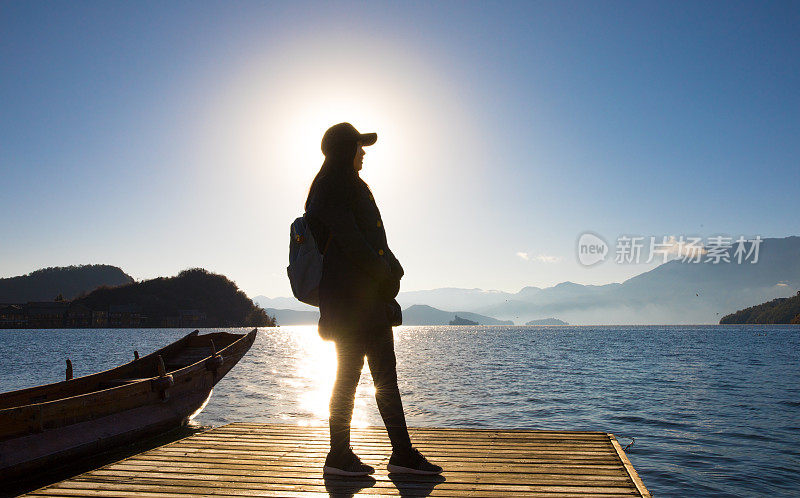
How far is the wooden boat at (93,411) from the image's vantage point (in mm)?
8375

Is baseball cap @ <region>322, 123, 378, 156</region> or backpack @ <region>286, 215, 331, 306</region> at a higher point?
baseball cap @ <region>322, 123, 378, 156</region>

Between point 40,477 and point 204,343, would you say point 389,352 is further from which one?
point 204,343

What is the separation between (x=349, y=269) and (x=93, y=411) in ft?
27.3

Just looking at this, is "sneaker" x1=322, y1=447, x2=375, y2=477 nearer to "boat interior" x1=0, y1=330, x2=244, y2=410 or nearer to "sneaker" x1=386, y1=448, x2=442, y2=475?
"sneaker" x1=386, y1=448, x2=442, y2=475

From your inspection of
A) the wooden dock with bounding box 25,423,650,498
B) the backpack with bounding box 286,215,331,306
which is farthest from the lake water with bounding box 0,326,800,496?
the backpack with bounding box 286,215,331,306

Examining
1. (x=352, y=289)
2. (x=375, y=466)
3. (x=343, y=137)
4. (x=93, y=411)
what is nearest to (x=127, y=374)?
(x=93, y=411)

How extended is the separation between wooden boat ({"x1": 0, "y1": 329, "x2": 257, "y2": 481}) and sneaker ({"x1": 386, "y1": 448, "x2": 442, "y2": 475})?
6809mm

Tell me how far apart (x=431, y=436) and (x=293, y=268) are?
10.7 ft

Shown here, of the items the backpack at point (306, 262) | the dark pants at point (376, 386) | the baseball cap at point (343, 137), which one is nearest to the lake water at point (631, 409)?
the dark pants at point (376, 386)

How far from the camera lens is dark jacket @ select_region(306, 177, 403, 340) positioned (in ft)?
14.9

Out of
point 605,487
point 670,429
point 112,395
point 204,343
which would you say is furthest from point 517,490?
point 204,343

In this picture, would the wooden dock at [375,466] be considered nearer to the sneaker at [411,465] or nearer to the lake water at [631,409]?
the sneaker at [411,465]

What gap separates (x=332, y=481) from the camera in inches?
185

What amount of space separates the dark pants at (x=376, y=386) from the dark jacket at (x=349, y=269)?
0.13m
